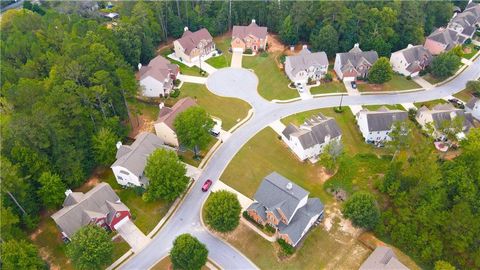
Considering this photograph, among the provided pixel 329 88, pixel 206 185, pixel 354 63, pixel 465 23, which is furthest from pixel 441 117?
pixel 465 23

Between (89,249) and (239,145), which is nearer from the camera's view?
(89,249)

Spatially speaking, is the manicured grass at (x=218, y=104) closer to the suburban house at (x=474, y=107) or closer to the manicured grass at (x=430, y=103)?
the manicured grass at (x=430, y=103)

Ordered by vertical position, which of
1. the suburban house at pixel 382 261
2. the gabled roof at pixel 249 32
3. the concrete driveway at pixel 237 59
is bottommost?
the concrete driveway at pixel 237 59

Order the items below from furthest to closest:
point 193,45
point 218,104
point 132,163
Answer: point 193,45 → point 218,104 → point 132,163

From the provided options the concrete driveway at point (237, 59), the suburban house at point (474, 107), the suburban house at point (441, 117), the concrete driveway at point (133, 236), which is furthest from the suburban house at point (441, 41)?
the concrete driveway at point (133, 236)

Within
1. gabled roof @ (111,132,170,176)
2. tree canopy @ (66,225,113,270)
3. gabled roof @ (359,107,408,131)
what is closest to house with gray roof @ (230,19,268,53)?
gabled roof @ (359,107,408,131)

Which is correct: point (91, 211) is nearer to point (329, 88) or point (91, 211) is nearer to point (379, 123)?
point (379, 123)
